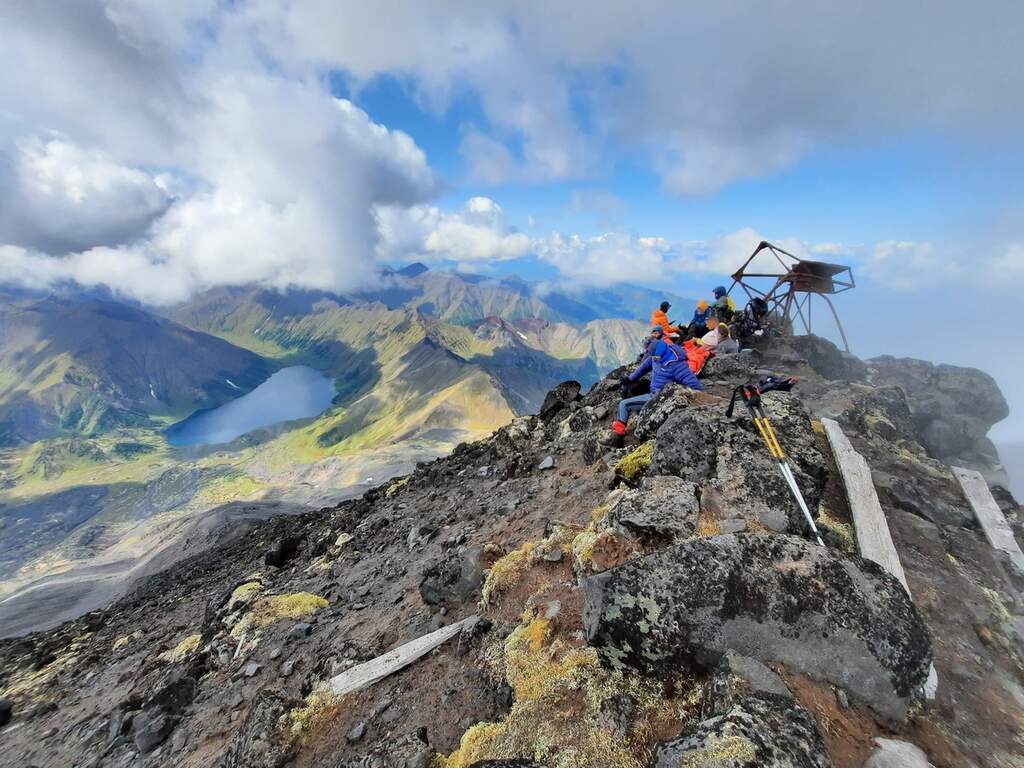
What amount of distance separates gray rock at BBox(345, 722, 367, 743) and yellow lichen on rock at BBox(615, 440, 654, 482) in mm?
7106

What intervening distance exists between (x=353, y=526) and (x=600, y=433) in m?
12.4

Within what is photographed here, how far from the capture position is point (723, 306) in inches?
1030

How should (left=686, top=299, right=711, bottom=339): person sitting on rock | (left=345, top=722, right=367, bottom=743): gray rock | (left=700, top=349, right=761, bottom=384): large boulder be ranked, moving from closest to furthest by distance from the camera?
(left=345, top=722, right=367, bottom=743): gray rock
(left=700, top=349, right=761, bottom=384): large boulder
(left=686, top=299, right=711, bottom=339): person sitting on rock

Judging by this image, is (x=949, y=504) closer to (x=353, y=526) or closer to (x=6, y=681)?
(x=353, y=526)

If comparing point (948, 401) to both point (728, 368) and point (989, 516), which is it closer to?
point (728, 368)

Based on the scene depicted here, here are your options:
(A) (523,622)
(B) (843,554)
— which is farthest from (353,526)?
(B) (843,554)

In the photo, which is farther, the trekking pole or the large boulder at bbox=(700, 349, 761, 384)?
the large boulder at bbox=(700, 349, 761, 384)

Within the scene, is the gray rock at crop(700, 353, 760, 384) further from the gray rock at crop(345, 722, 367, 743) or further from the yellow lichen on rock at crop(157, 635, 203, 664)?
the yellow lichen on rock at crop(157, 635, 203, 664)

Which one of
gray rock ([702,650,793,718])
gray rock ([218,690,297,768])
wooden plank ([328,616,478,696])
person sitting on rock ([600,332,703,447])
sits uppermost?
person sitting on rock ([600,332,703,447])

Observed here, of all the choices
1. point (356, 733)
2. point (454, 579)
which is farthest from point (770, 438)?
point (356, 733)

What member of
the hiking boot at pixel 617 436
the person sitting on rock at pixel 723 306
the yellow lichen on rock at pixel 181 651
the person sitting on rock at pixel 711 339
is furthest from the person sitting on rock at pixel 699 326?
the yellow lichen on rock at pixel 181 651

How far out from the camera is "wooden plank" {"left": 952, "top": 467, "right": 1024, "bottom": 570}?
34.5ft

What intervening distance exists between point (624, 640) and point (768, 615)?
5.65 ft

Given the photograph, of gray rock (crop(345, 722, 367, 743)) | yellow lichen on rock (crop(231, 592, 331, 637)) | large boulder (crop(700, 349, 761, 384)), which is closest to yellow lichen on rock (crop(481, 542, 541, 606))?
gray rock (crop(345, 722, 367, 743))
